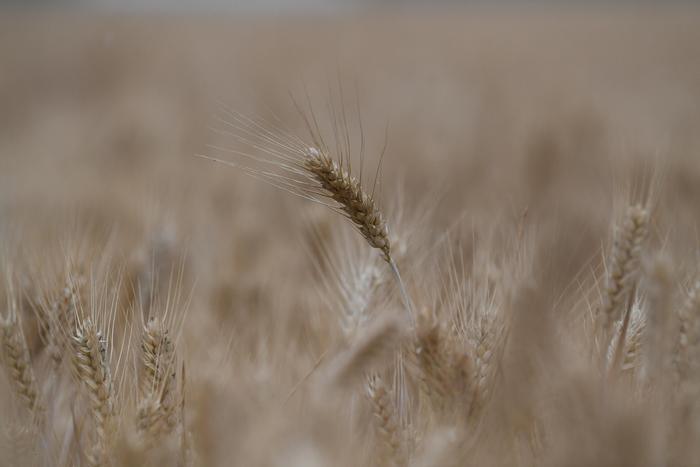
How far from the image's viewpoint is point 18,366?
2.97ft

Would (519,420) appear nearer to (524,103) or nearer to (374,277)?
Result: (374,277)

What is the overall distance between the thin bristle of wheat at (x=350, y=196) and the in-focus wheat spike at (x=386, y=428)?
0.22 meters

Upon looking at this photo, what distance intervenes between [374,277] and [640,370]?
53 centimetres

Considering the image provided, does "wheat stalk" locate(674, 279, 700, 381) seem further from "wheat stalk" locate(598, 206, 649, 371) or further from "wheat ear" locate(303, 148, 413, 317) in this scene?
"wheat ear" locate(303, 148, 413, 317)

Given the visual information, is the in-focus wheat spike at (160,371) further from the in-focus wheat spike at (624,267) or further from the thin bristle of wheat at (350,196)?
the in-focus wheat spike at (624,267)

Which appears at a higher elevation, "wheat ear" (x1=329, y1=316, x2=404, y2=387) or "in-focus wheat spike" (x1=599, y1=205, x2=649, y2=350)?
"in-focus wheat spike" (x1=599, y1=205, x2=649, y2=350)

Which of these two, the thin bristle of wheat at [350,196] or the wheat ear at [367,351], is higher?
the thin bristle of wheat at [350,196]

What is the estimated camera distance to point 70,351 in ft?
3.01

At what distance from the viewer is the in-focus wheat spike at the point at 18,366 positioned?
90 centimetres

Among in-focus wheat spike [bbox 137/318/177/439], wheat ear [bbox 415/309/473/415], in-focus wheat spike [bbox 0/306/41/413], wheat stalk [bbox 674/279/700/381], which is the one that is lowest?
in-focus wheat spike [bbox 0/306/41/413]

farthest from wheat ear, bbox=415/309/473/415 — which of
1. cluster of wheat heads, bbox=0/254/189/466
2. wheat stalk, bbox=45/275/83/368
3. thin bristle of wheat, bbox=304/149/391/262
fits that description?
wheat stalk, bbox=45/275/83/368

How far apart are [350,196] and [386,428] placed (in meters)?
0.37

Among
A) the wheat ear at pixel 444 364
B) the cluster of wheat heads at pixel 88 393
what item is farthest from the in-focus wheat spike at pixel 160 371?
the wheat ear at pixel 444 364

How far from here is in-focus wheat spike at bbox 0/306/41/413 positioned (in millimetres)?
904
